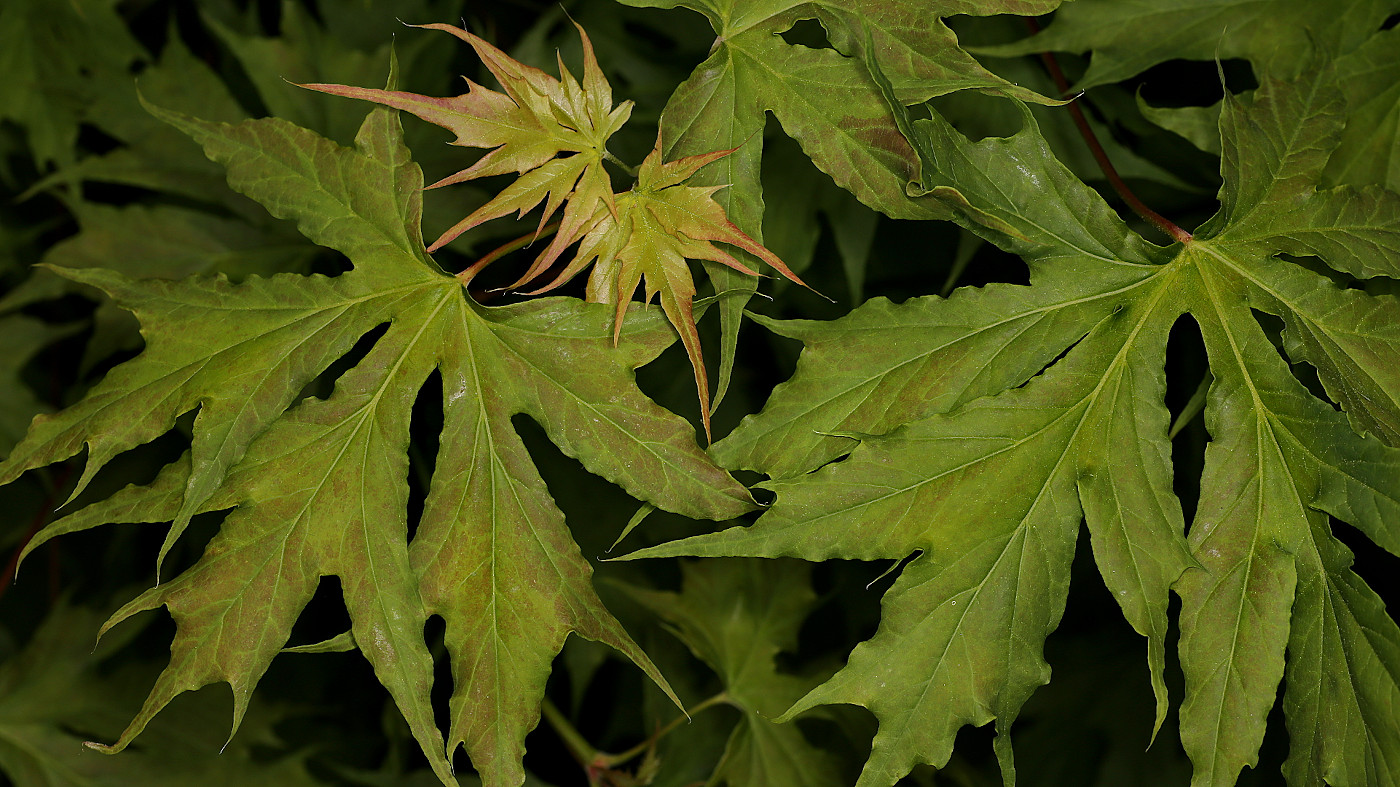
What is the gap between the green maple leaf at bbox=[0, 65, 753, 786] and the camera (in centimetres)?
78

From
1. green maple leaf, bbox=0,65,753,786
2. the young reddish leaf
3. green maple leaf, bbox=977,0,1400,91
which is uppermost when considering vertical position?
green maple leaf, bbox=977,0,1400,91

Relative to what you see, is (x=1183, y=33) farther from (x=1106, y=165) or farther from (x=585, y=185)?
(x=585, y=185)

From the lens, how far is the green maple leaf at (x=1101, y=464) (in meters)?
0.73

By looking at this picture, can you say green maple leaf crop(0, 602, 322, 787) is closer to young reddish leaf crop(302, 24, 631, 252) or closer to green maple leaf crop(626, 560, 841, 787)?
green maple leaf crop(626, 560, 841, 787)

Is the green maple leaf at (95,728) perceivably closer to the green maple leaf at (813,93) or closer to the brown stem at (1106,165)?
the green maple leaf at (813,93)

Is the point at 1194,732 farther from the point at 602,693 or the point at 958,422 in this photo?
the point at 602,693

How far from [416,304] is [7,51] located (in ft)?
3.22

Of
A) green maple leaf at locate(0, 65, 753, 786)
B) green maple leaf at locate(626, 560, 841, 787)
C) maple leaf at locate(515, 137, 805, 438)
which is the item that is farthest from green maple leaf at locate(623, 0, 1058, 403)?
green maple leaf at locate(626, 560, 841, 787)

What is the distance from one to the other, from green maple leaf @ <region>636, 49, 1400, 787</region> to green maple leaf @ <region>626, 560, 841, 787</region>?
0.44 m

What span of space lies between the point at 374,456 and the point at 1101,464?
0.60 meters

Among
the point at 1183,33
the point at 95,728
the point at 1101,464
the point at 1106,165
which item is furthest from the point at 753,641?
the point at 95,728

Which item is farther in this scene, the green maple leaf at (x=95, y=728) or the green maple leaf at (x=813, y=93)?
the green maple leaf at (x=95, y=728)

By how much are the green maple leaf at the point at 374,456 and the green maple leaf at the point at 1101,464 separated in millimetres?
124

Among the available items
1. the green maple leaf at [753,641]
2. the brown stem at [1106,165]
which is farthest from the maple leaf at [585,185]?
the green maple leaf at [753,641]
